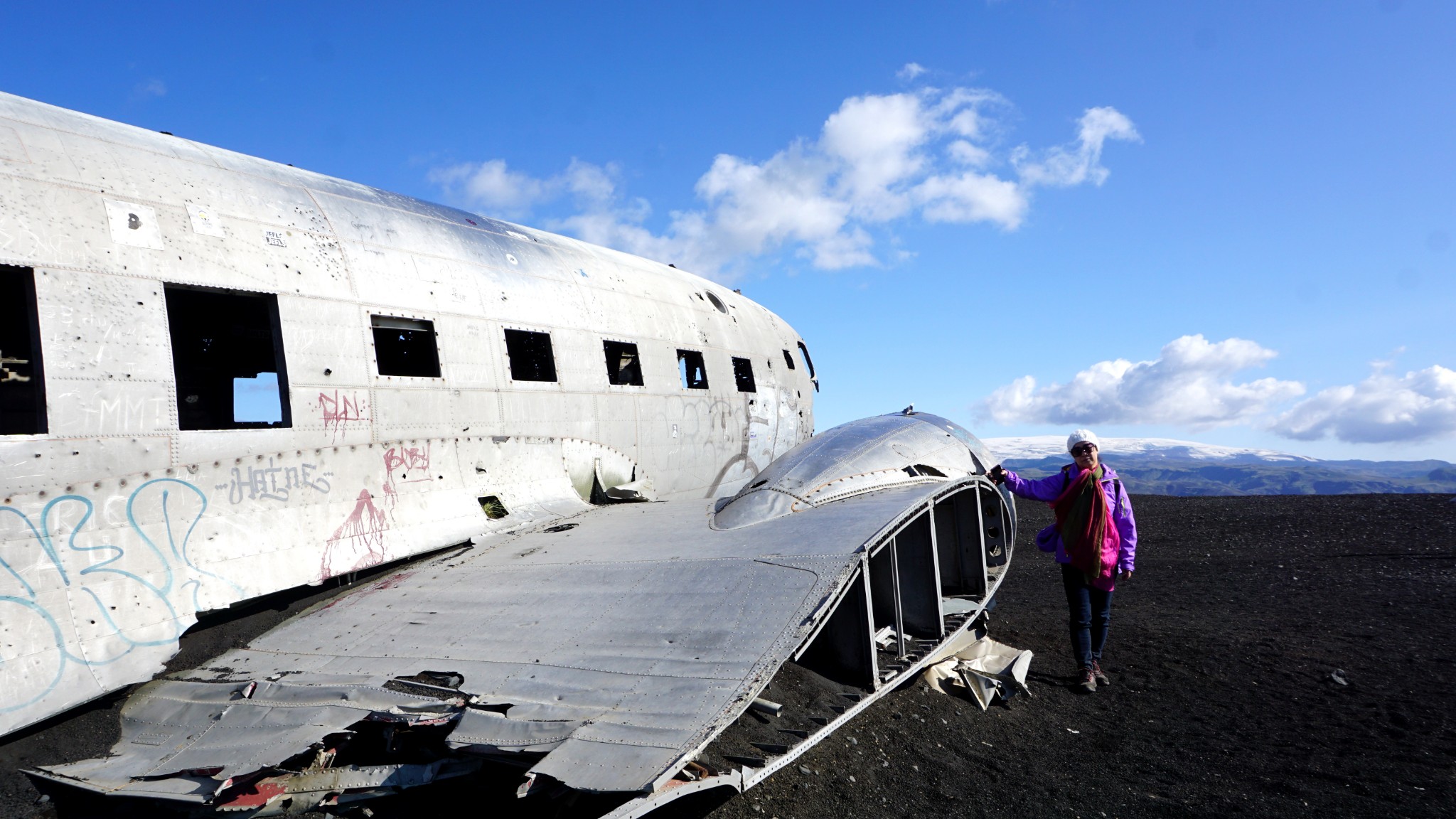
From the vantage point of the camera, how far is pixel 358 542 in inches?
237

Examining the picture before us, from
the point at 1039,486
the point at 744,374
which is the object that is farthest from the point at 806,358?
the point at 1039,486

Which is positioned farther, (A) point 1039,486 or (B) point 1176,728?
(A) point 1039,486

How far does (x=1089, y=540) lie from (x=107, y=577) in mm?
7183

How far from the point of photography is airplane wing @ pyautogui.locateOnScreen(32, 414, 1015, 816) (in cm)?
326

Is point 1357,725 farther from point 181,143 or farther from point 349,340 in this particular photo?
point 181,143

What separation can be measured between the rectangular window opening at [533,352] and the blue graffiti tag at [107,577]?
3307 mm

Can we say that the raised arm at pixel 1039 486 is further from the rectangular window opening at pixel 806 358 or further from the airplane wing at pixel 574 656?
the rectangular window opening at pixel 806 358

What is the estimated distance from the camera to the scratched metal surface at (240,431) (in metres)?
4.59

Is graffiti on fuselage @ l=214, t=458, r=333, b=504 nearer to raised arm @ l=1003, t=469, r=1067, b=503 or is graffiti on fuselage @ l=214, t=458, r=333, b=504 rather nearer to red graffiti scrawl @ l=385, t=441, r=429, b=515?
red graffiti scrawl @ l=385, t=441, r=429, b=515

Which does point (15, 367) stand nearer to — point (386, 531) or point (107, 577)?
point (107, 577)

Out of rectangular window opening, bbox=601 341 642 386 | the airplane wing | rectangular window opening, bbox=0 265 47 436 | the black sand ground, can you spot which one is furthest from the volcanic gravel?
rectangular window opening, bbox=0 265 47 436

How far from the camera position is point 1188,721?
19.7 feet

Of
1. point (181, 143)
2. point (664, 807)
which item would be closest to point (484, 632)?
point (664, 807)

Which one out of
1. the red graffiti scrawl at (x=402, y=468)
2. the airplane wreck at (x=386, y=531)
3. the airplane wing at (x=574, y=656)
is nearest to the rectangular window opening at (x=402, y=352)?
the airplane wreck at (x=386, y=531)
